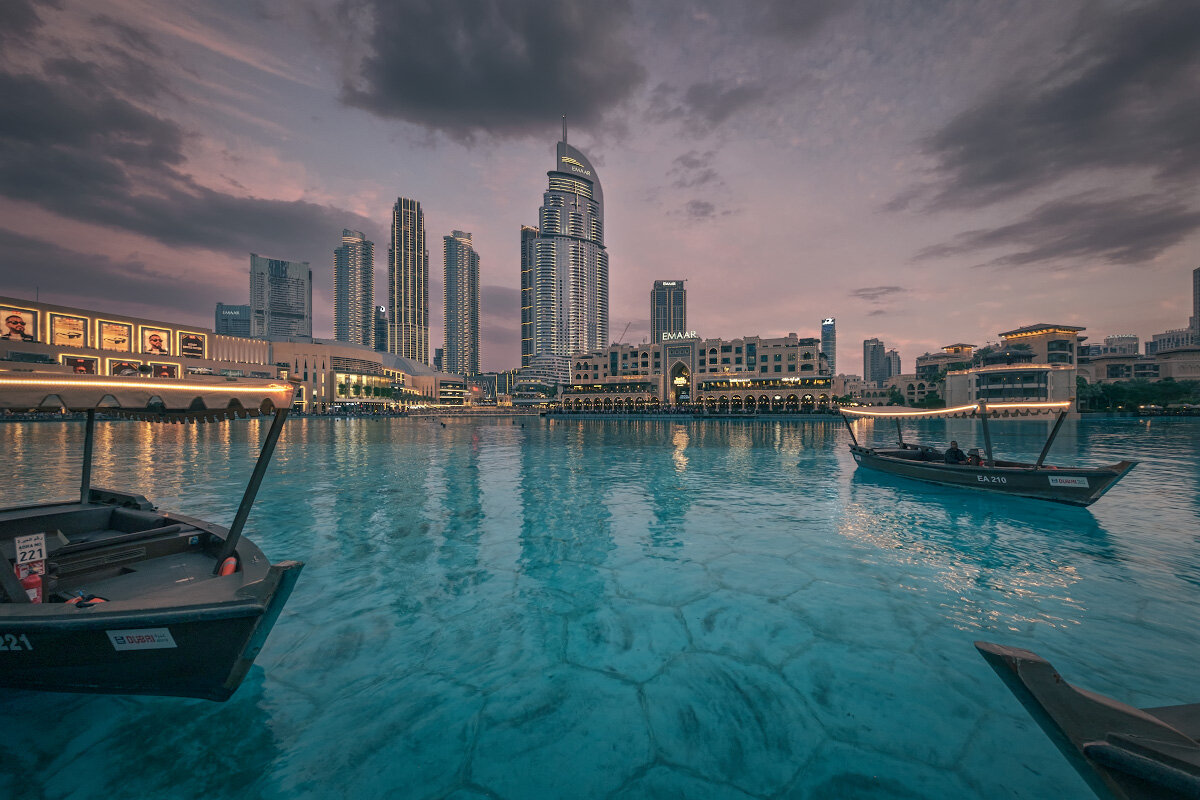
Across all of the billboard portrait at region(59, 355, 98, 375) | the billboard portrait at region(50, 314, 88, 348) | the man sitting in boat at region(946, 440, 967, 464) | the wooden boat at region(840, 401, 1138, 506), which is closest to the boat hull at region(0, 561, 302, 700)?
the wooden boat at region(840, 401, 1138, 506)

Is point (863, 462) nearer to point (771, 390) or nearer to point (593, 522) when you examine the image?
point (593, 522)

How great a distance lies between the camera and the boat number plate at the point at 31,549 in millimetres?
4914

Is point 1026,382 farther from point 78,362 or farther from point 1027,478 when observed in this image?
point 78,362

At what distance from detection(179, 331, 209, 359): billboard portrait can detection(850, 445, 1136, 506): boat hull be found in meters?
150

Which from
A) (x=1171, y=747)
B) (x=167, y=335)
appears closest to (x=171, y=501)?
(x=1171, y=747)

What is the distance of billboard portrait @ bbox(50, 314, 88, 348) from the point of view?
89.4 meters

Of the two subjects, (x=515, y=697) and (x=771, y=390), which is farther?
(x=771, y=390)

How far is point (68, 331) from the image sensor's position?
91.9 m

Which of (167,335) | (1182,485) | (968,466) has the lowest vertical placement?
(1182,485)

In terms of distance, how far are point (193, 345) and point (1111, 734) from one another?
154985mm

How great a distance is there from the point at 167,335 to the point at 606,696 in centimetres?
14791

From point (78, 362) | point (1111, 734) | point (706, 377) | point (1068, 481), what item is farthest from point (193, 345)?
point (1068, 481)

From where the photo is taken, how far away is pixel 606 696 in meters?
5.78

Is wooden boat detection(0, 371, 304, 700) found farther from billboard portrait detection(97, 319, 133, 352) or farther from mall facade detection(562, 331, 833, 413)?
billboard portrait detection(97, 319, 133, 352)
